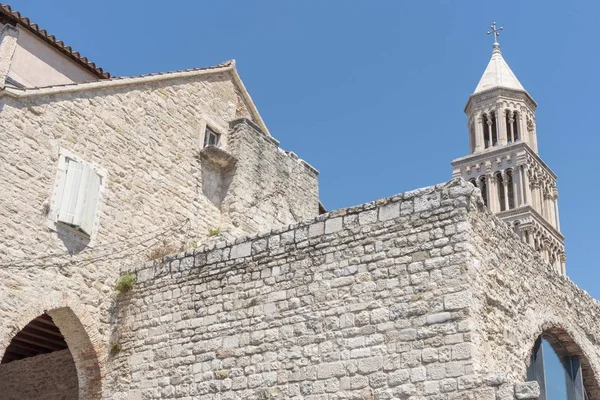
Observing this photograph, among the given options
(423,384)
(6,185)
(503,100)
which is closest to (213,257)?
(6,185)

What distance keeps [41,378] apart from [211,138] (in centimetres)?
540

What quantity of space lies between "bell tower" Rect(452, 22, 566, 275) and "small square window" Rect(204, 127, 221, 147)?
124ft

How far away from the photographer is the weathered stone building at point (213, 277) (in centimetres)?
860

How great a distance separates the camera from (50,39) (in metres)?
12.4

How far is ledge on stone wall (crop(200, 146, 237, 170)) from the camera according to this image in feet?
45.1

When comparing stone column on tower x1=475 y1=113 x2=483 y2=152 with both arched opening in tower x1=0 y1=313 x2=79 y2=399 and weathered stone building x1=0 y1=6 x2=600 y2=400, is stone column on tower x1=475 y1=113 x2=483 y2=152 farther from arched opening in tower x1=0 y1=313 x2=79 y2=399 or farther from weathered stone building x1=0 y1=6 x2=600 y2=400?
arched opening in tower x1=0 y1=313 x2=79 y2=399

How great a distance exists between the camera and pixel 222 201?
1406 centimetres

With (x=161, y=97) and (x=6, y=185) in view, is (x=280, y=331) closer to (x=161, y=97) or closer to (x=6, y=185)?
(x=6, y=185)

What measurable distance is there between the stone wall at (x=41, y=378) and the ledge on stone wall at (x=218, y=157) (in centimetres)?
433

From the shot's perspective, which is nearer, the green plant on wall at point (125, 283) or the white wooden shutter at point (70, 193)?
the white wooden shutter at point (70, 193)

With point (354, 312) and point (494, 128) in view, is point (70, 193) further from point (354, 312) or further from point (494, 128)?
point (494, 128)

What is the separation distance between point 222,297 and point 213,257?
670 millimetres

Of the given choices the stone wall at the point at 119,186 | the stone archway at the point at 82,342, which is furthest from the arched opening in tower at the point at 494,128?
the stone archway at the point at 82,342

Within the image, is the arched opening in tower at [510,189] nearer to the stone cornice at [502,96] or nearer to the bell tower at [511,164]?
the bell tower at [511,164]
